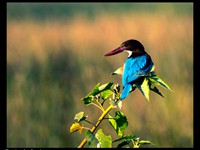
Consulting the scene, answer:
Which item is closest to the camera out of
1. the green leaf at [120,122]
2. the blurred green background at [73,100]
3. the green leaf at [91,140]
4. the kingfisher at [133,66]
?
the green leaf at [91,140]

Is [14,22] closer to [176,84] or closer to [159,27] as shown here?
[159,27]

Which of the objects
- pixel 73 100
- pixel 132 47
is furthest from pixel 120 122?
pixel 73 100

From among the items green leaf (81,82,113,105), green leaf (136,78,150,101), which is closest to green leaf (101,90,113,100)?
green leaf (81,82,113,105)

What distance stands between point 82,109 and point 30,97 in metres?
0.48

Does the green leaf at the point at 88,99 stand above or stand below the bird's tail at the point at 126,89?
below

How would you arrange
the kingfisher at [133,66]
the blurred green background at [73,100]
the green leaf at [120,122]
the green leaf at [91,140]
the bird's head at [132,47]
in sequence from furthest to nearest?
the blurred green background at [73,100], the bird's head at [132,47], the kingfisher at [133,66], the green leaf at [120,122], the green leaf at [91,140]

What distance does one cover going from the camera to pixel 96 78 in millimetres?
4387

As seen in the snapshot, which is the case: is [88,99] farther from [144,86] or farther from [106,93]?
[144,86]

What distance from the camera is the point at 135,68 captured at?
1922mm

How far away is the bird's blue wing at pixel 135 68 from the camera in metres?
1.74

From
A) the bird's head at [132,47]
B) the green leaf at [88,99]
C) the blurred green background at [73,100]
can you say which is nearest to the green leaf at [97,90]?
the green leaf at [88,99]

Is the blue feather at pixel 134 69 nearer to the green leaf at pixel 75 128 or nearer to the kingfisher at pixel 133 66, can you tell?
the kingfisher at pixel 133 66

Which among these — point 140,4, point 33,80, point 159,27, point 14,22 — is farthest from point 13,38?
point 140,4

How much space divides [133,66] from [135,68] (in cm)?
3
